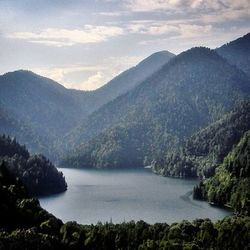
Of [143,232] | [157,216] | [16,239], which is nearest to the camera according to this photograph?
[16,239]

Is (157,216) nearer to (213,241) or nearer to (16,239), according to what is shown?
(213,241)

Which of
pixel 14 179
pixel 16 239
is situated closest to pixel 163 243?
pixel 16 239

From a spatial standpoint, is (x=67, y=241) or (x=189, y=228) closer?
(x=67, y=241)

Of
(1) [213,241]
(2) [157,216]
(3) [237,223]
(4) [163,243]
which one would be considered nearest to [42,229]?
(4) [163,243]

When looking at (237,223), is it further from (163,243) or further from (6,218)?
(6,218)

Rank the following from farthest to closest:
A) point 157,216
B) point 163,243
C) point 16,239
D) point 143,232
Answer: point 157,216
point 143,232
point 163,243
point 16,239

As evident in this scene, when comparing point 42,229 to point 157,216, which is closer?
point 42,229
